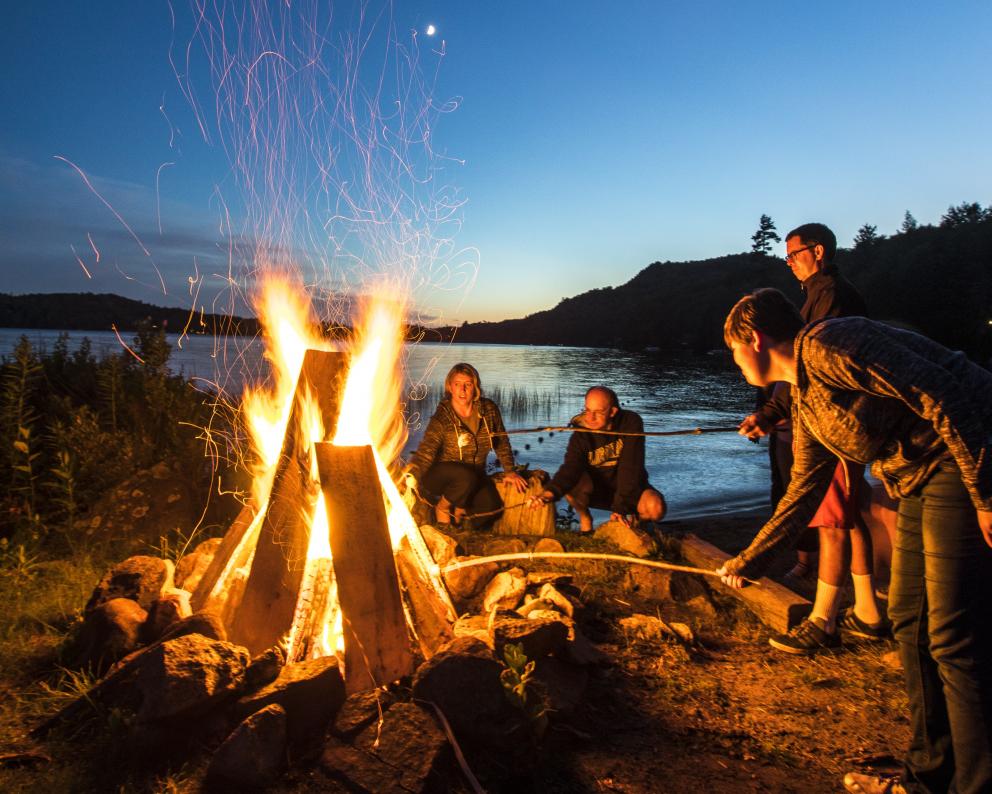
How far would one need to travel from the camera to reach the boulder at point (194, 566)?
3949 millimetres

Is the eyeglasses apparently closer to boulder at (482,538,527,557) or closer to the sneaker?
boulder at (482,538,527,557)

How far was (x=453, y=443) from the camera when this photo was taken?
623 cm

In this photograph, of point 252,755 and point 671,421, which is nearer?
point 252,755

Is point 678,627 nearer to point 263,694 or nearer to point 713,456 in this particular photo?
point 263,694

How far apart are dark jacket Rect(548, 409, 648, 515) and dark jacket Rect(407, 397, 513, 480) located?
2.08ft

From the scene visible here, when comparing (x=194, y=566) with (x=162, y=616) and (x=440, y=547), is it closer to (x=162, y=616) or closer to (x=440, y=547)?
(x=162, y=616)

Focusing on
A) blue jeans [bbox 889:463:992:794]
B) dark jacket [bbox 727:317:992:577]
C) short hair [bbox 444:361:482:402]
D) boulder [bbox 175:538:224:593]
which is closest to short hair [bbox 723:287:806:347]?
dark jacket [bbox 727:317:992:577]

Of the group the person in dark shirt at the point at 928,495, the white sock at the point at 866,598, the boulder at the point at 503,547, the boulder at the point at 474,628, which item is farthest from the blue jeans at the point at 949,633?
the boulder at the point at 503,547

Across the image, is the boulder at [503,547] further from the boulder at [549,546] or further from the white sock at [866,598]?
the white sock at [866,598]

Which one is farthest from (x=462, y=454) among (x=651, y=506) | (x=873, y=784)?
(x=873, y=784)

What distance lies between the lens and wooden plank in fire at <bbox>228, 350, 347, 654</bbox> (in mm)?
3041

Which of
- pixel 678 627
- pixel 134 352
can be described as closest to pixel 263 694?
pixel 678 627

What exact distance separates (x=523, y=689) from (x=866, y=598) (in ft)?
8.11

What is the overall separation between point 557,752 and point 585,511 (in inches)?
145
